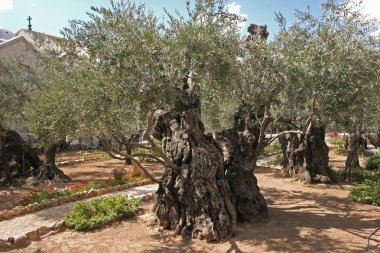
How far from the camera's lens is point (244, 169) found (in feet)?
37.6

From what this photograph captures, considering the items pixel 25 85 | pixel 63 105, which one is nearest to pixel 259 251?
pixel 63 105

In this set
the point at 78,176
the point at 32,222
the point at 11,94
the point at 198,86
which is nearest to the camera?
the point at 198,86

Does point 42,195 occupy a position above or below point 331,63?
below

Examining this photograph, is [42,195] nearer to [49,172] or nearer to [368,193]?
[49,172]

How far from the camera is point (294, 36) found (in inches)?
457

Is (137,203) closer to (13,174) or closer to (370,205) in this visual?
(370,205)

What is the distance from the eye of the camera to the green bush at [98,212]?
10531 millimetres

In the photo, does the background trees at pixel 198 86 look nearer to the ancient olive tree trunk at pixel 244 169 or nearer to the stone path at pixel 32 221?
the ancient olive tree trunk at pixel 244 169

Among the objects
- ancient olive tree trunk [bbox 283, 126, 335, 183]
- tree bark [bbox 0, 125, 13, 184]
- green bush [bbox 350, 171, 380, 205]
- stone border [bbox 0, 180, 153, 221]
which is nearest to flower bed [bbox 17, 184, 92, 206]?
stone border [bbox 0, 180, 153, 221]

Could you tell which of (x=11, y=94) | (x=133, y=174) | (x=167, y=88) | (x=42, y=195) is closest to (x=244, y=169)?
(x=167, y=88)

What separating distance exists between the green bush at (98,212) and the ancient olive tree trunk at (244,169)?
3.75m

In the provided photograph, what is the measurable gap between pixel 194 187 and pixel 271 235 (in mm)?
2683

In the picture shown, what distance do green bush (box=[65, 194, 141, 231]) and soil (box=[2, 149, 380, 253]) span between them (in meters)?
0.31

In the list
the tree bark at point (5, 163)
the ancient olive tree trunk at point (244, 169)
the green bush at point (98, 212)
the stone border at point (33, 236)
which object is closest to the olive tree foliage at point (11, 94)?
the tree bark at point (5, 163)
